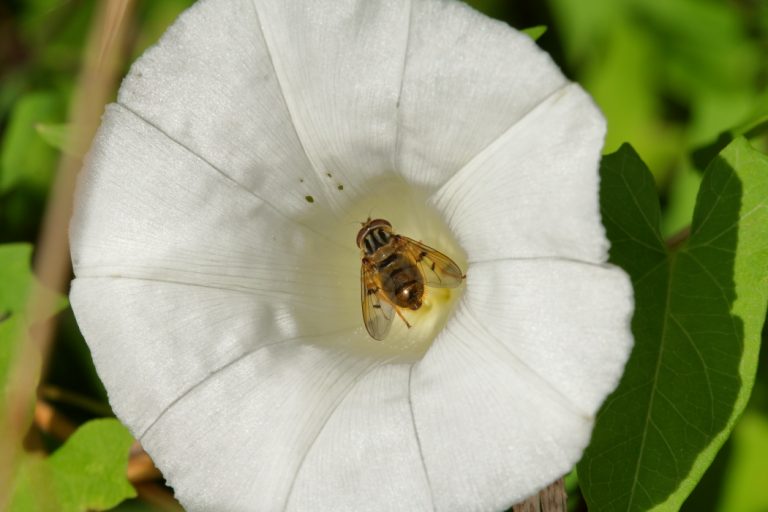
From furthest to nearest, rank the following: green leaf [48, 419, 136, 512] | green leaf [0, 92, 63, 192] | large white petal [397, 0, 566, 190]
A: green leaf [0, 92, 63, 192] < green leaf [48, 419, 136, 512] < large white petal [397, 0, 566, 190]

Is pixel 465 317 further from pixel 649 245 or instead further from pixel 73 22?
pixel 73 22

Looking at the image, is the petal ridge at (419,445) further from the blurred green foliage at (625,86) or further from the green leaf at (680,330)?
the blurred green foliage at (625,86)

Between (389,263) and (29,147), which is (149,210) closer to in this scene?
(389,263)

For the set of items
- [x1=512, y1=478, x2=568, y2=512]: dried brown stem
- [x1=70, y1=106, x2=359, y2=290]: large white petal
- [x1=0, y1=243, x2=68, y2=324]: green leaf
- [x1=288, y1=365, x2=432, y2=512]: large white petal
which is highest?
[x1=70, y1=106, x2=359, y2=290]: large white petal

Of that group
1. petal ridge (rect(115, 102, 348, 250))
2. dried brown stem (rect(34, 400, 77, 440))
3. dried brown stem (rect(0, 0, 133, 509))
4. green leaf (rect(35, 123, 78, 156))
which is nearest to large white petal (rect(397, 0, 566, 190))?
petal ridge (rect(115, 102, 348, 250))

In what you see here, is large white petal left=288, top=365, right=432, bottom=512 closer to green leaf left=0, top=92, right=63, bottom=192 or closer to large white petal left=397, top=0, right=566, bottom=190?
large white petal left=397, top=0, right=566, bottom=190
